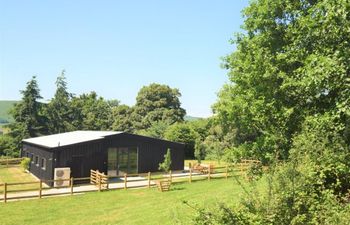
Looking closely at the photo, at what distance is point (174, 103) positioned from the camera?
72938 mm

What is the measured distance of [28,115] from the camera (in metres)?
55.3

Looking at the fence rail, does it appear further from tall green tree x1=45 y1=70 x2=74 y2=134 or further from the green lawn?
tall green tree x1=45 y1=70 x2=74 y2=134

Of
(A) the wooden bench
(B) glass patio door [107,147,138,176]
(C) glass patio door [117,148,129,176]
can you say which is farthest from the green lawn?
(C) glass patio door [117,148,129,176]

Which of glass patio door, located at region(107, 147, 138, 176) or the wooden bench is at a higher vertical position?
glass patio door, located at region(107, 147, 138, 176)

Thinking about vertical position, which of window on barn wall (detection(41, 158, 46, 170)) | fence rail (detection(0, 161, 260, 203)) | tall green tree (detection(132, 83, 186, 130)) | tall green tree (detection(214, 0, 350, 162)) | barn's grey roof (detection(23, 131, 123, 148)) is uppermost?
tall green tree (detection(132, 83, 186, 130))

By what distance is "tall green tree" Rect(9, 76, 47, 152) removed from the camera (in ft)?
176

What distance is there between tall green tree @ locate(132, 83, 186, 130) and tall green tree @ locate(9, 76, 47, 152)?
61.7 feet

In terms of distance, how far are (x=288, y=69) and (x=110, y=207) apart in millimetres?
12176

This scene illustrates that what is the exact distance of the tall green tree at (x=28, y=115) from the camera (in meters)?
53.5

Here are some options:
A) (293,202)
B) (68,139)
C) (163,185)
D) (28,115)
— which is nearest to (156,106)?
(28,115)

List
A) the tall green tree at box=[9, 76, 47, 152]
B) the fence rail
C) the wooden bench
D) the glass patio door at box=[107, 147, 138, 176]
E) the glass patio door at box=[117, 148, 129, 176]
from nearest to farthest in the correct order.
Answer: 1. the fence rail
2. the wooden bench
3. the glass patio door at box=[107, 147, 138, 176]
4. the glass patio door at box=[117, 148, 129, 176]
5. the tall green tree at box=[9, 76, 47, 152]

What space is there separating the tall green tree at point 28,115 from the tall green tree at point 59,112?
3.66 metres

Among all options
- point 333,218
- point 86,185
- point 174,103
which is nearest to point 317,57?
point 333,218

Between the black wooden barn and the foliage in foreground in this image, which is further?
the black wooden barn
